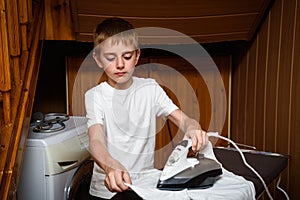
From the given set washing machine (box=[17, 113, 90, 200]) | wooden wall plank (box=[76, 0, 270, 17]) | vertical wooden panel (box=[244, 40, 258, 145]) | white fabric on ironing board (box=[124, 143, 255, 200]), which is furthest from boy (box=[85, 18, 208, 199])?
vertical wooden panel (box=[244, 40, 258, 145])

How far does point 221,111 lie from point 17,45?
183 centimetres

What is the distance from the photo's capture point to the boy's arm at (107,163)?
100 cm

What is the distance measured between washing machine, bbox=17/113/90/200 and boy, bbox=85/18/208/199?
0.48 metres

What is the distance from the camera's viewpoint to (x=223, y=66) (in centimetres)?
289

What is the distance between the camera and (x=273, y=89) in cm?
236

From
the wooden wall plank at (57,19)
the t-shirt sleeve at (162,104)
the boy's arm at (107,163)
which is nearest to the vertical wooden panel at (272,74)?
the t-shirt sleeve at (162,104)

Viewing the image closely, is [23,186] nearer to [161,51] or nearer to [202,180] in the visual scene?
[202,180]

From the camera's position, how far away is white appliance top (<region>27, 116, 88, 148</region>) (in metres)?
1.87

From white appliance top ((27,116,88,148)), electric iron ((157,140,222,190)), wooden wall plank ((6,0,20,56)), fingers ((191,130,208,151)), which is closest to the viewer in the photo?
electric iron ((157,140,222,190))

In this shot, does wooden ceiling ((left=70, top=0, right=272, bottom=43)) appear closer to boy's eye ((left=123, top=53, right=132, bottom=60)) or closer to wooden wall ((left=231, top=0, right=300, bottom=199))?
wooden wall ((left=231, top=0, right=300, bottom=199))

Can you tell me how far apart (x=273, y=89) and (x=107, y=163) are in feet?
5.02

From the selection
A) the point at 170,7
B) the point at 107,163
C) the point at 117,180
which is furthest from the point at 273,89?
the point at 117,180

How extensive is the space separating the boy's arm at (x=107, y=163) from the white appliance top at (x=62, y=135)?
61 cm

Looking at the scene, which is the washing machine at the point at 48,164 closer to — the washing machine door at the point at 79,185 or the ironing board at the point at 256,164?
the washing machine door at the point at 79,185
